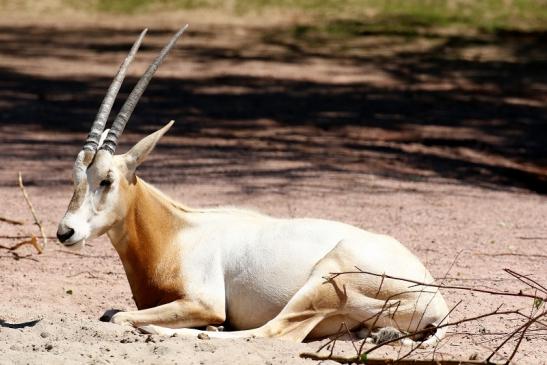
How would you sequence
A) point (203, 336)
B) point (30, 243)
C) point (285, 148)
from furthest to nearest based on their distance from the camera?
point (285, 148)
point (30, 243)
point (203, 336)

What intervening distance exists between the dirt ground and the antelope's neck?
1.17 feet

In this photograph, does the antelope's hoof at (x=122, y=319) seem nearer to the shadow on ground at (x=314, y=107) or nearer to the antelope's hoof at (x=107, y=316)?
the antelope's hoof at (x=107, y=316)

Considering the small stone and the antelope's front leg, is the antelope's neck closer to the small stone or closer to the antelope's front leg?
the antelope's front leg

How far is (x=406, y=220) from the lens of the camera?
354 inches

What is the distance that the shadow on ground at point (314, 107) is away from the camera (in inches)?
456

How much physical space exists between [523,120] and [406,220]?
610 cm

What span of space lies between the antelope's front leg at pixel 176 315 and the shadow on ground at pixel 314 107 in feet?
15.1

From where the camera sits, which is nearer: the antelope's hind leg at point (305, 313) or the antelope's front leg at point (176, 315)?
the antelope's hind leg at point (305, 313)

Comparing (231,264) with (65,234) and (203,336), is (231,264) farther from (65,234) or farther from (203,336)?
(65,234)

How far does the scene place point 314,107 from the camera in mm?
14977

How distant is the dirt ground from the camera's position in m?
6.11

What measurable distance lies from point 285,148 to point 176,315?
21.5 feet

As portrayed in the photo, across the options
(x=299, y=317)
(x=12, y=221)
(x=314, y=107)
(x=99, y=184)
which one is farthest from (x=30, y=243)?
(x=314, y=107)

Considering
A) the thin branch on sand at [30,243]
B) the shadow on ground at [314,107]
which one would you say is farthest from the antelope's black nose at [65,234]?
the shadow on ground at [314,107]
